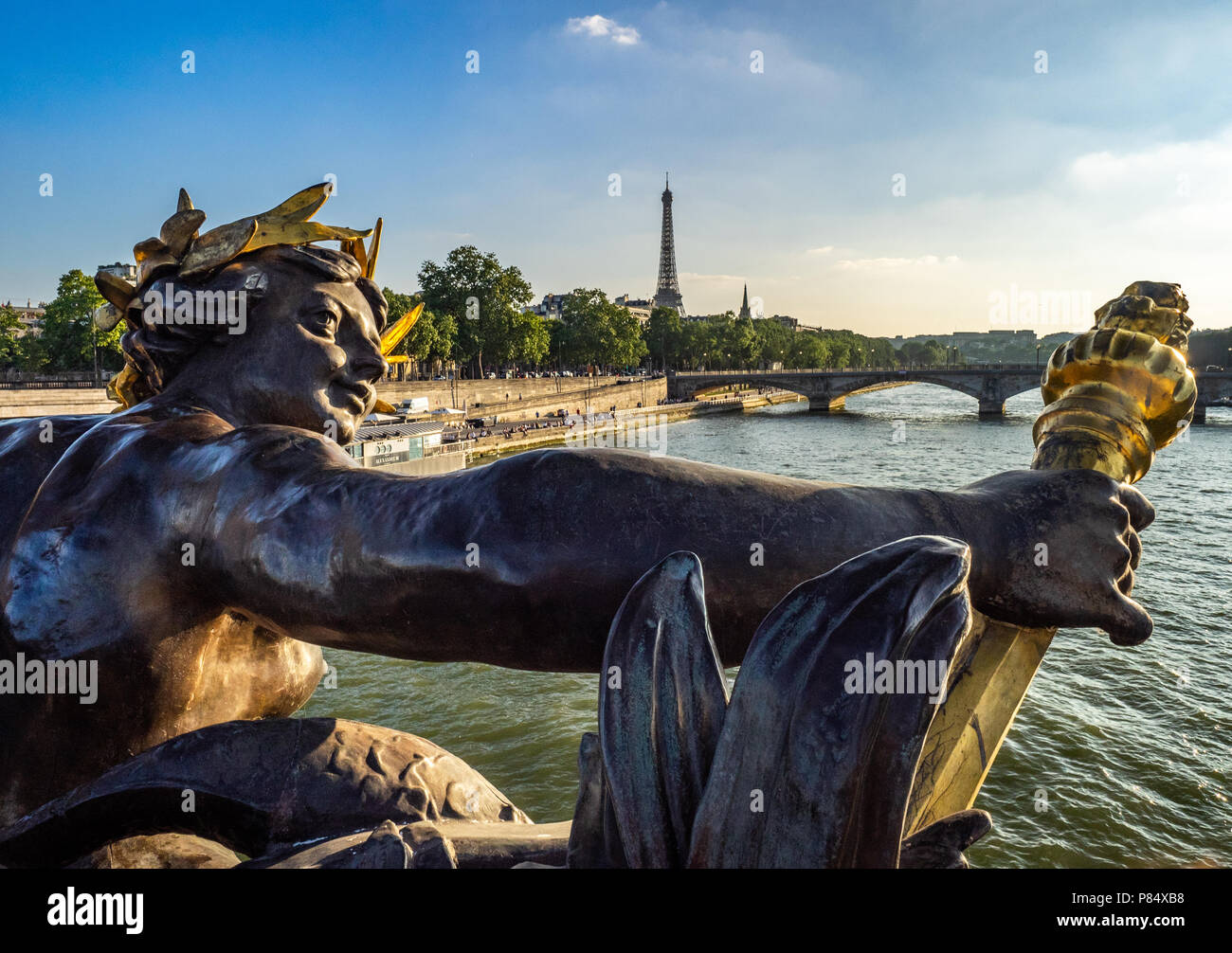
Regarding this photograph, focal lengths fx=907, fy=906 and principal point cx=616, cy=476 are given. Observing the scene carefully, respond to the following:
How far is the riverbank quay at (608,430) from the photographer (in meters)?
36.6

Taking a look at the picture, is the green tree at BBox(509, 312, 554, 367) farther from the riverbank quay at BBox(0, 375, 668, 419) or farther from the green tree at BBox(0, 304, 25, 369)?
the green tree at BBox(0, 304, 25, 369)

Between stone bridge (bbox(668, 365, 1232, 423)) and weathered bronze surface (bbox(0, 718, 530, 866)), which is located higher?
stone bridge (bbox(668, 365, 1232, 423))

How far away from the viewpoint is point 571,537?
3.01ft

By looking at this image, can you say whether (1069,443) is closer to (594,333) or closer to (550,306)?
(594,333)

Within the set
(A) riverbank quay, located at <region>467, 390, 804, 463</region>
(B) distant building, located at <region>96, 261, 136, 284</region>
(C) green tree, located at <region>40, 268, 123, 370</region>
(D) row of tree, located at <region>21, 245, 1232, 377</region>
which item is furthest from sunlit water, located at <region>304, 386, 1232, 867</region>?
(C) green tree, located at <region>40, 268, 123, 370</region>

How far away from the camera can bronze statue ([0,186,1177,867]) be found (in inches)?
36.6

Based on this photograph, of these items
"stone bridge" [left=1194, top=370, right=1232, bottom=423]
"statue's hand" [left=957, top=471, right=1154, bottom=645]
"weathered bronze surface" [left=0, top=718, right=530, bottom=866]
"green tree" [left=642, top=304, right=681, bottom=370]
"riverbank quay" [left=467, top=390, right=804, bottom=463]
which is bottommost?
"riverbank quay" [left=467, top=390, right=804, bottom=463]

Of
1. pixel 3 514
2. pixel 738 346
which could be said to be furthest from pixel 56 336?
pixel 738 346

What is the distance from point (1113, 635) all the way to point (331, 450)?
960 millimetres

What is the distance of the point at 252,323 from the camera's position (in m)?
1.55

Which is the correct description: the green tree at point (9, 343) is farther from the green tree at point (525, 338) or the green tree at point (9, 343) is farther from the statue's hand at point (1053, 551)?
the statue's hand at point (1053, 551)

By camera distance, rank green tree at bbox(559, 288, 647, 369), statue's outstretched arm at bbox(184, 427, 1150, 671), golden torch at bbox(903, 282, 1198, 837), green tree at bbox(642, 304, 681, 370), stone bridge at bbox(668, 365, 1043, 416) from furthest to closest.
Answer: green tree at bbox(642, 304, 681, 370), green tree at bbox(559, 288, 647, 369), stone bridge at bbox(668, 365, 1043, 416), golden torch at bbox(903, 282, 1198, 837), statue's outstretched arm at bbox(184, 427, 1150, 671)

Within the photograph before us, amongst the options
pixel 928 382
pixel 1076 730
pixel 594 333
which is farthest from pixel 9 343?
pixel 928 382

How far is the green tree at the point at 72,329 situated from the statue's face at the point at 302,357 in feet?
147
